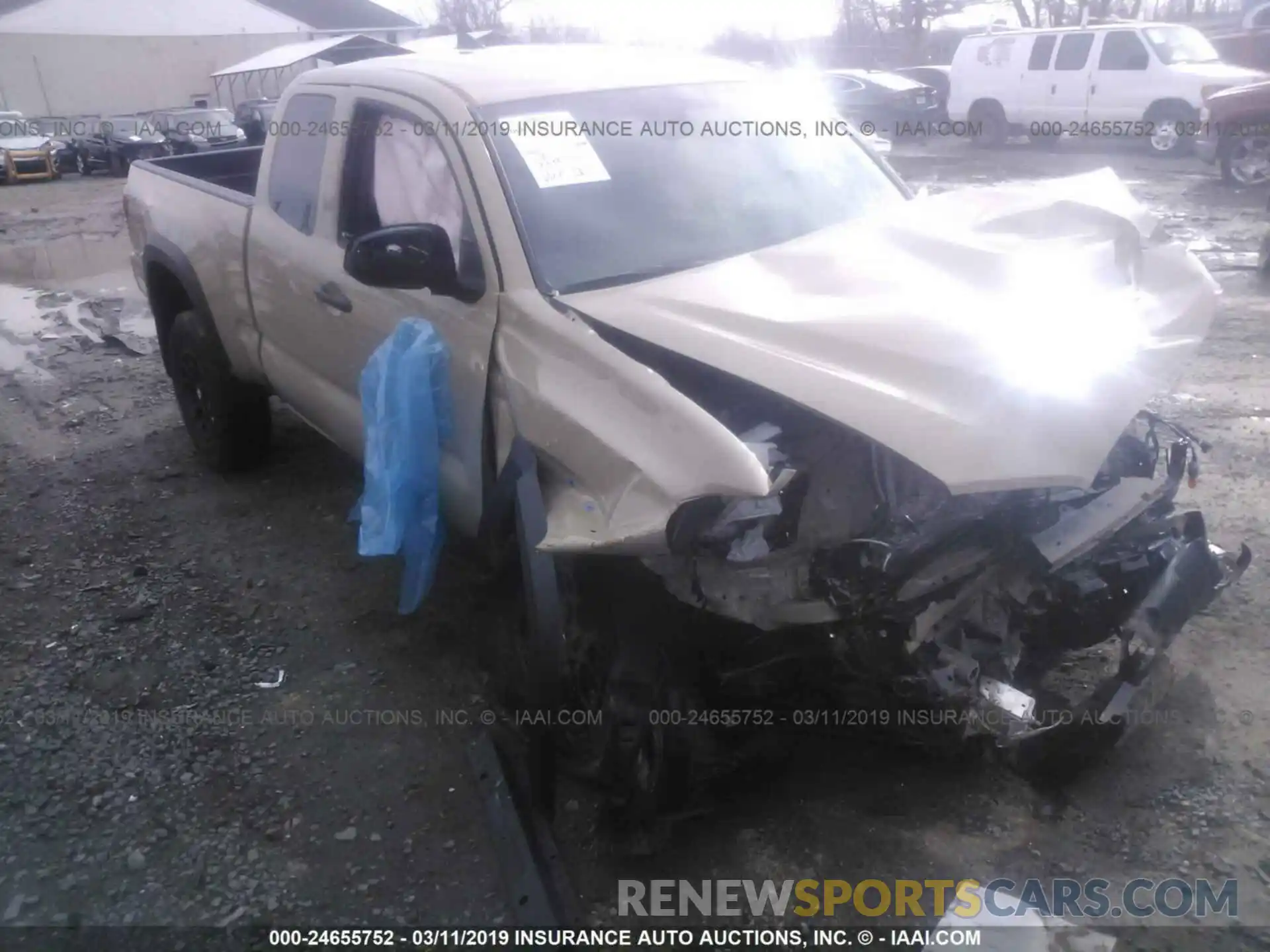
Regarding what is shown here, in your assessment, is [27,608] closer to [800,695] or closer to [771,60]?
[800,695]

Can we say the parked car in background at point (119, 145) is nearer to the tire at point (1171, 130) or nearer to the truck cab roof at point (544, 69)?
the tire at point (1171, 130)

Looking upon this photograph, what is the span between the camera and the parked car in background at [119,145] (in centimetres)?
2125

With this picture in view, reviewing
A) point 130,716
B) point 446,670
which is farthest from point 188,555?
point 446,670

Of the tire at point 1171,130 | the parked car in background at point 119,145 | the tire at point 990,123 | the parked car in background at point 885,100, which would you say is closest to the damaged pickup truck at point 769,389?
the tire at point 1171,130

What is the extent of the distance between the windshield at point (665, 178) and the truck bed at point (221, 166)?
2983 millimetres

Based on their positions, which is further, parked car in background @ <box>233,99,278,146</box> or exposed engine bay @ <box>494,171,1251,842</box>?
parked car in background @ <box>233,99,278,146</box>

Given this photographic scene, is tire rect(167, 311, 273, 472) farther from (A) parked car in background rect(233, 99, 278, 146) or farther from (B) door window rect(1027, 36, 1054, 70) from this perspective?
(A) parked car in background rect(233, 99, 278, 146)

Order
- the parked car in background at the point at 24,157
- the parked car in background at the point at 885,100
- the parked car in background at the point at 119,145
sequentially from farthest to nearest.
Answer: the parked car in background at the point at 119,145 < the parked car in background at the point at 24,157 < the parked car in background at the point at 885,100

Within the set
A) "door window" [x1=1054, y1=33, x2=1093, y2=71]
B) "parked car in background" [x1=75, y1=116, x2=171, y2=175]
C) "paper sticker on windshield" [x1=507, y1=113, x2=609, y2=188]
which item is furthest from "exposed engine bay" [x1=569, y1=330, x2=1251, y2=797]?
"parked car in background" [x1=75, y1=116, x2=171, y2=175]

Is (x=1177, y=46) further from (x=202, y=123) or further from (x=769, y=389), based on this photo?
(x=202, y=123)

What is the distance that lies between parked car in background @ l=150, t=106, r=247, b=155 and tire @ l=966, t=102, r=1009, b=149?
14.1 meters

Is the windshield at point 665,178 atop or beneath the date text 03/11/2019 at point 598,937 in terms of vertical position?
atop

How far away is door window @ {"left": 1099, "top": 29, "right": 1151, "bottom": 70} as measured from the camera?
1435 centimetres

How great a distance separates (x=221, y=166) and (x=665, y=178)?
367 centimetres
